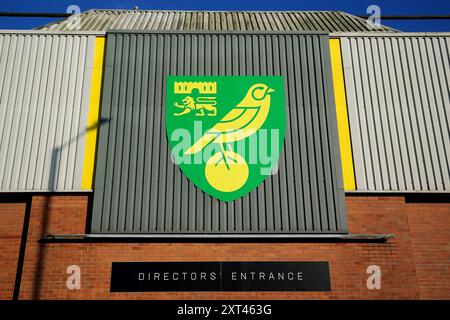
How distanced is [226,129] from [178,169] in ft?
5.23

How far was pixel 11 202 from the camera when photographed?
9625mm

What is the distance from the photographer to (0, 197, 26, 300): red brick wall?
29.6 feet

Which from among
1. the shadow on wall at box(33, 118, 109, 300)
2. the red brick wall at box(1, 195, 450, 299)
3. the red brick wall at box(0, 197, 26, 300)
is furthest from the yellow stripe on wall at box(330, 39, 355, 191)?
the red brick wall at box(0, 197, 26, 300)

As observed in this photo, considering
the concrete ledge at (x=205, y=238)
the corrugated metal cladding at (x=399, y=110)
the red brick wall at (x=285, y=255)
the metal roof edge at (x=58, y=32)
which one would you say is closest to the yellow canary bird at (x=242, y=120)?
the concrete ledge at (x=205, y=238)

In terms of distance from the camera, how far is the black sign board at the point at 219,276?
866cm

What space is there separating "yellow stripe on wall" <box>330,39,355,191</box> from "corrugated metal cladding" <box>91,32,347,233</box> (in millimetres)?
233

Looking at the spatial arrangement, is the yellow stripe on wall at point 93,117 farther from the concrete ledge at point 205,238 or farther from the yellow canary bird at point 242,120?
the yellow canary bird at point 242,120

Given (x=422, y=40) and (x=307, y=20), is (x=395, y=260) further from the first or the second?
(x=307, y=20)

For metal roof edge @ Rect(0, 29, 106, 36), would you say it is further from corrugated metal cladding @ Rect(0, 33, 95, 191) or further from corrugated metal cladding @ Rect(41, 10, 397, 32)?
corrugated metal cladding @ Rect(41, 10, 397, 32)

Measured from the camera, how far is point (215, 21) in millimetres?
13609

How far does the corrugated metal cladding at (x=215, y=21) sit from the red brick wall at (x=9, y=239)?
233 inches

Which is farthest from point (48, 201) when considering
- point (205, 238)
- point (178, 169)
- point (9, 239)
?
point (205, 238)

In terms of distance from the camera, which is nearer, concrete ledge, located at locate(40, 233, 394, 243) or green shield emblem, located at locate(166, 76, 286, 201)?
concrete ledge, located at locate(40, 233, 394, 243)
